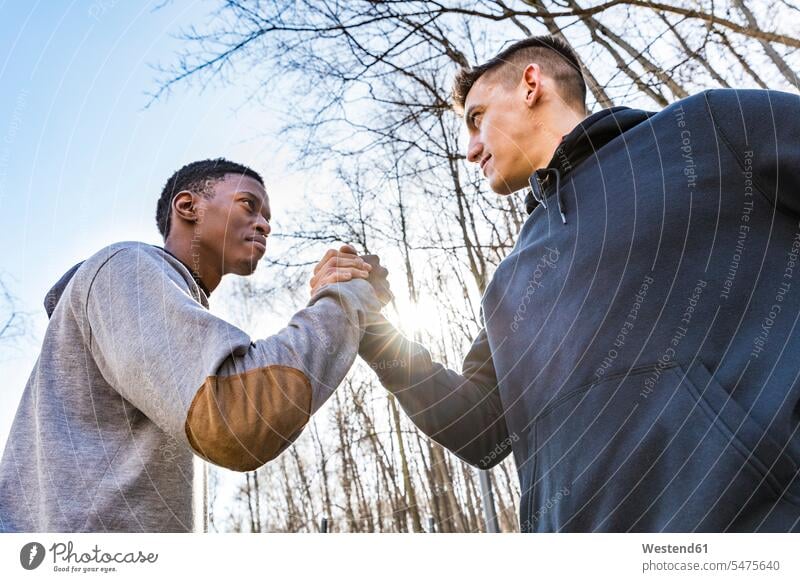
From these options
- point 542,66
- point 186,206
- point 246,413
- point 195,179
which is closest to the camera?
point 246,413

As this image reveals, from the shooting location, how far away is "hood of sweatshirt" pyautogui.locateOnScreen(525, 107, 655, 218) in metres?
1.53

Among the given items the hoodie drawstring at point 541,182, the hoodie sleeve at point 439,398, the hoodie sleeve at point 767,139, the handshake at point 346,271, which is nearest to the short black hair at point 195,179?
the handshake at point 346,271

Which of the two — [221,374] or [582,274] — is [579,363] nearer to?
[582,274]

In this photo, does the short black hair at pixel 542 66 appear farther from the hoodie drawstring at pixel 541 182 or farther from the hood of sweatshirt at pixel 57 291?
the hood of sweatshirt at pixel 57 291

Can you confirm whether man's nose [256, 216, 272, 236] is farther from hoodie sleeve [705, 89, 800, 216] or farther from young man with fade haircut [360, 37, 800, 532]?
hoodie sleeve [705, 89, 800, 216]

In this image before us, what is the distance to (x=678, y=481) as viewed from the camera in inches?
42.0

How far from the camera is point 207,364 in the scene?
94cm

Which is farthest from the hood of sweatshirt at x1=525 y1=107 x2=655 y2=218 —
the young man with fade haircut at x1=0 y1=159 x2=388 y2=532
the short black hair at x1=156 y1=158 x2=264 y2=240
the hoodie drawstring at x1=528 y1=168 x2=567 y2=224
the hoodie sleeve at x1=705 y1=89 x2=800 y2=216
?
the short black hair at x1=156 y1=158 x2=264 y2=240

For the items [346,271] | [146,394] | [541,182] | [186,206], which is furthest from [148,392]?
[541,182]

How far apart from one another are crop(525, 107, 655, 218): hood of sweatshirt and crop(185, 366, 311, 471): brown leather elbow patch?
0.85 m

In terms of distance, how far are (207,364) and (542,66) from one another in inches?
55.5

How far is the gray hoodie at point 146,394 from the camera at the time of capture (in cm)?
95

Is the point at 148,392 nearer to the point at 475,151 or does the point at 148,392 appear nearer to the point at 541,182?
the point at 541,182
